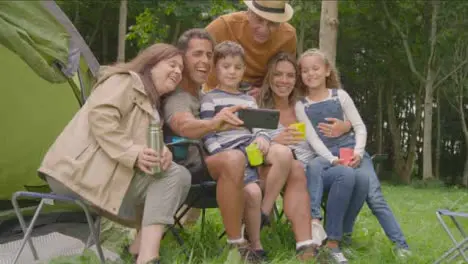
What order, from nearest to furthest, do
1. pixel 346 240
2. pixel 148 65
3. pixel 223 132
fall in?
pixel 148 65 < pixel 223 132 < pixel 346 240

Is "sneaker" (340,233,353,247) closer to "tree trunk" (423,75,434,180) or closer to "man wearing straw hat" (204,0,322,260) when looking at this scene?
"man wearing straw hat" (204,0,322,260)

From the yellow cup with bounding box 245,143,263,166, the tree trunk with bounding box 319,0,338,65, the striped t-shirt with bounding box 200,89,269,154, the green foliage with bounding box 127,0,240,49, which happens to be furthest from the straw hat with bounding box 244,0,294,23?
the green foliage with bounding box 127,0,240,49

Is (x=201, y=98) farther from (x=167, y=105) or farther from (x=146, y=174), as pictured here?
(x=146, y=174)

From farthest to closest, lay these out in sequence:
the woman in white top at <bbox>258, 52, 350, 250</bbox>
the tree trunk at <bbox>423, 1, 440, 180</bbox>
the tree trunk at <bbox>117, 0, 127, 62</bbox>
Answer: the tree trunk at <bbox>423, 1, 440, 180</bbox> → the tree trunk at <bbox>117, 0, 127, 62</bbox> → the woman in white top at <bbox>258, 52, 350, 250</bbox>

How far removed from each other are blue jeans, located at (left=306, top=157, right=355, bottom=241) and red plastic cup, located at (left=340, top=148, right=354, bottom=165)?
0.09 metres

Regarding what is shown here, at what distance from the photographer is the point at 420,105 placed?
20.0 meters

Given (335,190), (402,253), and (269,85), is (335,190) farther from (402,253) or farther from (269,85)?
(269,85)

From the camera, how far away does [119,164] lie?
10.4ft

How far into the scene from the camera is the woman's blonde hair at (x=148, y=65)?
3.35 m

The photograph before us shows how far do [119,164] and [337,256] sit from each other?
1.26 m

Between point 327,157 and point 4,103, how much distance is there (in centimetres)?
246

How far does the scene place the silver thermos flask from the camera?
3.09 metres

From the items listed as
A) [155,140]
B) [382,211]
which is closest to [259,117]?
[155,140]

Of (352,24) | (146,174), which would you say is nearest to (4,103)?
(146,174)
